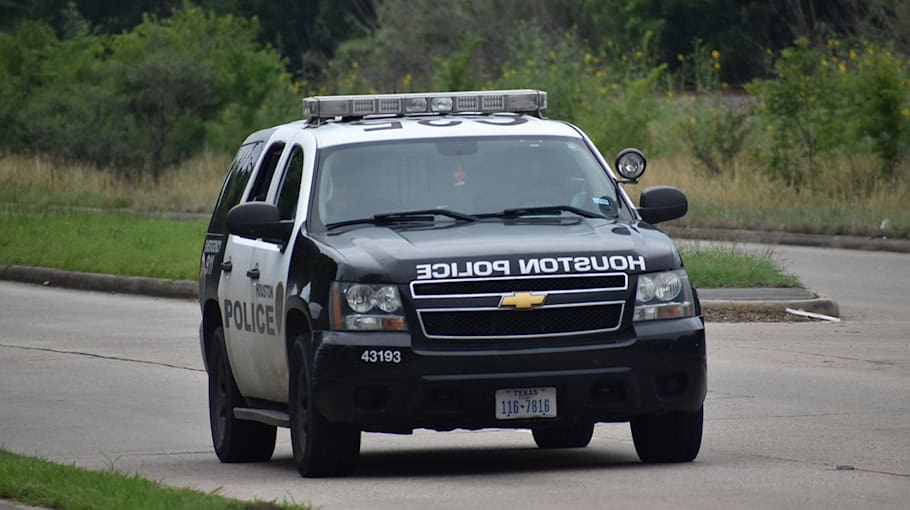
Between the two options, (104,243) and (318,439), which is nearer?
(318,439)

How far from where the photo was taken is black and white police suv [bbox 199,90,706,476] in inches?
351

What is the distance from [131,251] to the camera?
2584 cm

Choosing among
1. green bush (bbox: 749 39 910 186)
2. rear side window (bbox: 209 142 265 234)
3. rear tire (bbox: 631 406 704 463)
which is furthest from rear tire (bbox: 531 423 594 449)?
green bush (bbox: 749 39 910 186)

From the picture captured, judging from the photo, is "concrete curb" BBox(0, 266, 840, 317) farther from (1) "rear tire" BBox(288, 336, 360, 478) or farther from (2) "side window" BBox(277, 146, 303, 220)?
(1) "rear tire" BBox(288, 336, 360, 478)

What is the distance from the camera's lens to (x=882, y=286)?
2172cm

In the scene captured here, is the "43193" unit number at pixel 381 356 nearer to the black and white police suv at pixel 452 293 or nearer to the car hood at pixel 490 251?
the black and white police suv at pixel 452 293

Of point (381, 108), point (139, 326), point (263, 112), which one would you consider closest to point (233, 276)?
point (381, 108)

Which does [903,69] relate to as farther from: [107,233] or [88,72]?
[88,72]

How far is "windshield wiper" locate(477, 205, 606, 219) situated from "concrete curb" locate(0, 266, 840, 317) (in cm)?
901

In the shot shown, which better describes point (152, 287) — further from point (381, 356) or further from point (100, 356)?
point (381, 356)

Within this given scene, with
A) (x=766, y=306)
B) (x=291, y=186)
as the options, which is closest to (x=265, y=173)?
(x=291, y=186)

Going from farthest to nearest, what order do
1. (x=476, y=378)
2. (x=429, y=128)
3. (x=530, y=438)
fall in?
(x=530, y=438) → (x=429, y=128) → (x=476, y=378)

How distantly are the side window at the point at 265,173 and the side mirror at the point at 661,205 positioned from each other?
216 centimetres

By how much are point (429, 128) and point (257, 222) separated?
3.72 ft
